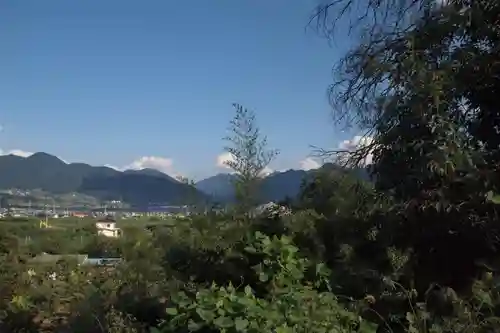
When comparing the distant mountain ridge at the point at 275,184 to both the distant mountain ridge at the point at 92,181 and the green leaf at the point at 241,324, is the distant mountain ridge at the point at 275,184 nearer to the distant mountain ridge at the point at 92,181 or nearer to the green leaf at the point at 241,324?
the distant mountain ridge at the point at 92,181

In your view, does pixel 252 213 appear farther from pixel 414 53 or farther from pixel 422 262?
pixel 414 53

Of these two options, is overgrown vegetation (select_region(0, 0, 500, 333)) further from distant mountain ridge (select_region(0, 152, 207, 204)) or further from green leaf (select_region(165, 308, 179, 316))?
distant mountain ridge (select_region(0, 152, 207, 204))

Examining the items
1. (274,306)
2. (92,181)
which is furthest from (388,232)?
(92,181)

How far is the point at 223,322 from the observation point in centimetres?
344

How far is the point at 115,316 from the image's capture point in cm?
488

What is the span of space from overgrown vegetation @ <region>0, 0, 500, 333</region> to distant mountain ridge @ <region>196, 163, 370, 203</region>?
0.34 feet

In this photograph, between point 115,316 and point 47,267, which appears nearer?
point 115,316

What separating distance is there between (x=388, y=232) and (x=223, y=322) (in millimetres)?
1777

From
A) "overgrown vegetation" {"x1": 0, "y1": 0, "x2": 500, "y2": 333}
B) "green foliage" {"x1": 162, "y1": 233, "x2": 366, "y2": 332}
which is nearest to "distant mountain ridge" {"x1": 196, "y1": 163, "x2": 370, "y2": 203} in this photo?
"overgrown vegetation" {"x1": 0, "y1": 0, "x2": 500, "y2": 333}

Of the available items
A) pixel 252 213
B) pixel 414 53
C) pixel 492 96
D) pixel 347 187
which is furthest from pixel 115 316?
pixel 492 96

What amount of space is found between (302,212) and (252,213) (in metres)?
0.50

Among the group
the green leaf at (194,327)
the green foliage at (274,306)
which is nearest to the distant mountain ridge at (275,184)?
the green foliage at (274,306)

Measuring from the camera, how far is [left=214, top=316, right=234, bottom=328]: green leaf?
342 cm

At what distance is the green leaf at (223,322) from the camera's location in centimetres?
342
